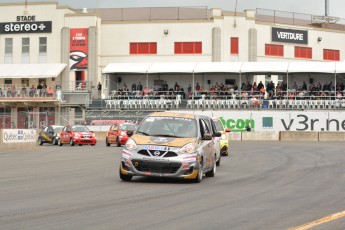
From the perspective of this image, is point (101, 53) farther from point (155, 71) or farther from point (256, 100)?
point (256, 100)

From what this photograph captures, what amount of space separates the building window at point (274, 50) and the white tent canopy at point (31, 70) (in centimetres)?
2052

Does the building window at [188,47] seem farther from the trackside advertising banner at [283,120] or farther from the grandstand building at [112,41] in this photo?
the trackside advertising banner at [283,120]

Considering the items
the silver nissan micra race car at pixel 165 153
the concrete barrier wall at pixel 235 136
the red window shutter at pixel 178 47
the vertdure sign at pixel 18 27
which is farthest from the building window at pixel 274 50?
the silver nissan micra race car at pixel 165 153

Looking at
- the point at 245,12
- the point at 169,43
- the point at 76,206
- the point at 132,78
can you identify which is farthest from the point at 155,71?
the point at 76,206

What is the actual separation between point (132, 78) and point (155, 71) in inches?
225

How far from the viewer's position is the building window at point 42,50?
77.1 meters

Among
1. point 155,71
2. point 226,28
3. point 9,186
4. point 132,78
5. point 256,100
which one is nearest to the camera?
point 9,186

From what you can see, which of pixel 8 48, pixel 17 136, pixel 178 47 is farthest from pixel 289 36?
pixel 17 136

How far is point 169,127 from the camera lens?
18.2 meters

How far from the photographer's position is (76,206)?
12.1 m

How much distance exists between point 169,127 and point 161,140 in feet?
3.26

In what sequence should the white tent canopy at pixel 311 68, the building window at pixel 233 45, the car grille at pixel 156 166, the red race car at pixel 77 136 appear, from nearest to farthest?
the car grille at pixel 156 166 < the red race car at pixel 77 136 < the white tent canopy at pixel 311 68 < the building window at pixel 233 45

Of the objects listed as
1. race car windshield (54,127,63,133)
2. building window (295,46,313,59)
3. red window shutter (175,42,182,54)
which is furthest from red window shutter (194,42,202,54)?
race car windshield (54,127,63,133)

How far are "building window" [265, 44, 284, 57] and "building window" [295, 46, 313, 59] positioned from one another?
1909 mm
